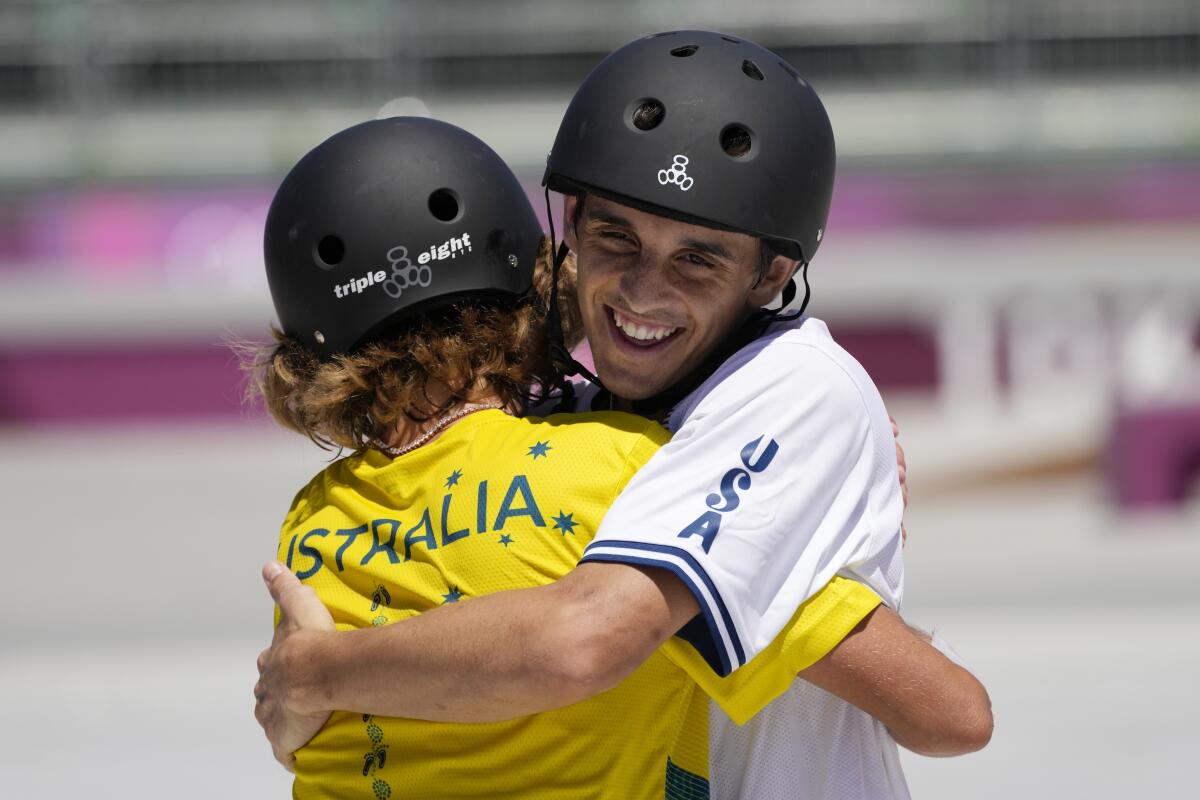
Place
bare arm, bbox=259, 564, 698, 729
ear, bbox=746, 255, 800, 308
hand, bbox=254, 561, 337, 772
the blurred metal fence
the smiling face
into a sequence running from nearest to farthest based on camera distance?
1. bare arm, bbox=259, 564, 698, 729
2. hand, bbox=254, 561, 337, 772
3. the smiling face
4. ear, bbox=746, 255, 800, 308
5. the blurred metal fence

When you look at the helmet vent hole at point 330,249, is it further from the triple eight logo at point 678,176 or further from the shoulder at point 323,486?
the triple eight logo at point 678,176

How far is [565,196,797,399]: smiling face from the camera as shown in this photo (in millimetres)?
2051

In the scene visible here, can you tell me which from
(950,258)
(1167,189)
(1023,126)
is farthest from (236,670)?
(1023,126)

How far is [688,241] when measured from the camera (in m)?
2.06

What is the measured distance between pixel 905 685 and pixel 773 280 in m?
0.65

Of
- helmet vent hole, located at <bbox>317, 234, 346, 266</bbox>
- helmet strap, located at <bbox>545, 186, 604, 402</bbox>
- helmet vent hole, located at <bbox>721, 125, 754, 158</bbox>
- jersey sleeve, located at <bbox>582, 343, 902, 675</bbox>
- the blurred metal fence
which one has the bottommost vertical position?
jersey sleeve, located at <bbox>582, 343, 902, 675</bbox>

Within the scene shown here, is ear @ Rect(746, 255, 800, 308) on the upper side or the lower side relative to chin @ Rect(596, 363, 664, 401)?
upper

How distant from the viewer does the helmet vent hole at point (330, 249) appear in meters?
2.22

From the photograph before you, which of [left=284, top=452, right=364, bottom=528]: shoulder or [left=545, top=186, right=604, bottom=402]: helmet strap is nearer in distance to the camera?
[left=284, top=452, right=364, bottom=528]: shoulder

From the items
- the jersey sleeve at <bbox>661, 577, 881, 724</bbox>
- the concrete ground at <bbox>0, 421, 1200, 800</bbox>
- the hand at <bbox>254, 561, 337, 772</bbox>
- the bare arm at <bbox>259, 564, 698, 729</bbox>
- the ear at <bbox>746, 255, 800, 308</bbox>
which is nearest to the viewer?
the bare arm at <bbox>259, 564, 698, 729</bbox>

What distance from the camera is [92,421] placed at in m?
9.97

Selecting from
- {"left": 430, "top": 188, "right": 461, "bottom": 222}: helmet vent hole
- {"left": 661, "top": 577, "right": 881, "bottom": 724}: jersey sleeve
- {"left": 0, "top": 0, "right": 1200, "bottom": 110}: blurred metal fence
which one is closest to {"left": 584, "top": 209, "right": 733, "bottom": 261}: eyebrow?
{"left": 430, "top": 188, "right": 461, "bottom": 222}: helmet vent hole

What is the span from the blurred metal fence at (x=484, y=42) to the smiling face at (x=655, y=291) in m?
9.80

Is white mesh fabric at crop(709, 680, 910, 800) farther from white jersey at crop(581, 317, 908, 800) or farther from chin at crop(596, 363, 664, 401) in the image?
chin at crop(596, 363, 664, 401)
